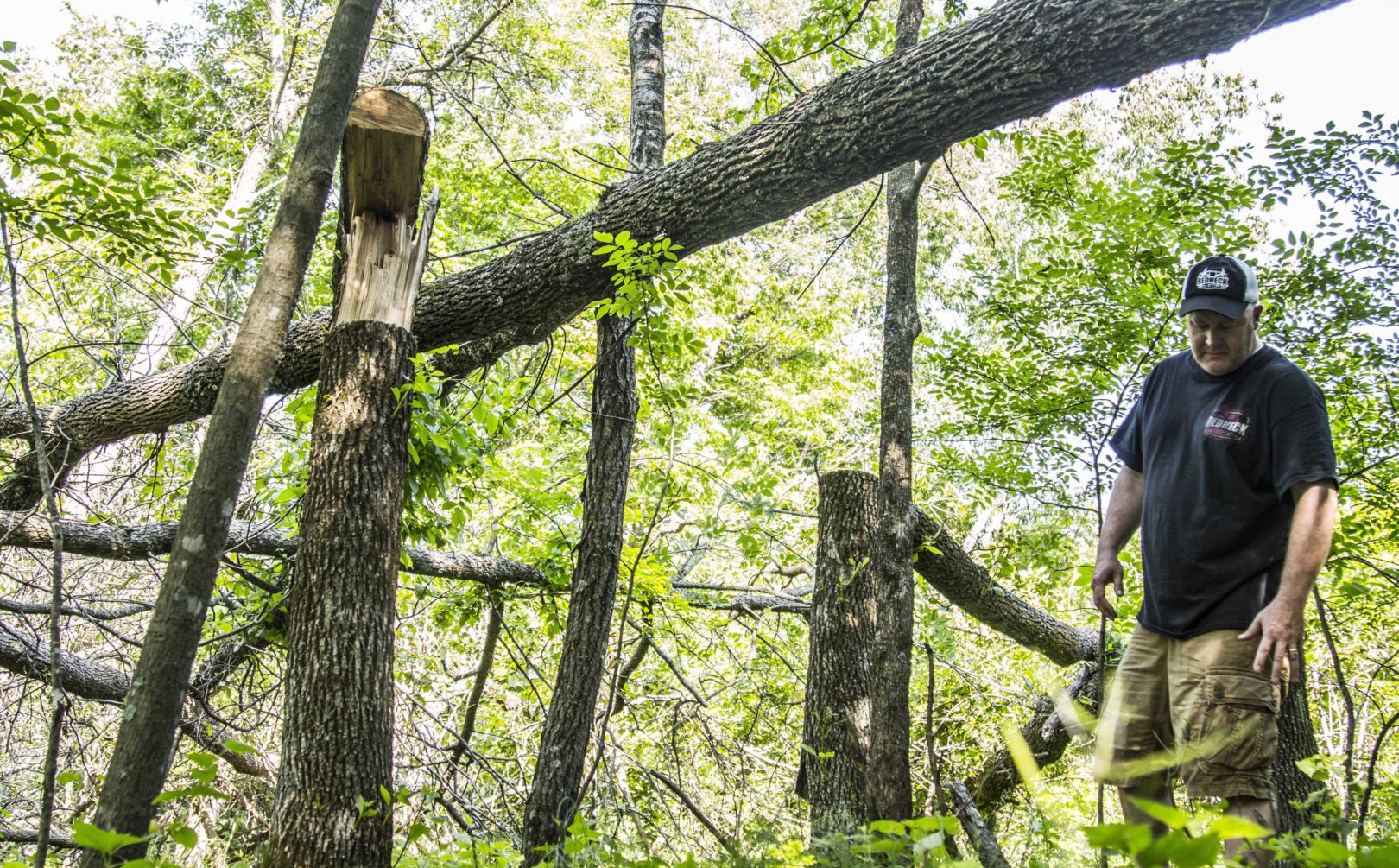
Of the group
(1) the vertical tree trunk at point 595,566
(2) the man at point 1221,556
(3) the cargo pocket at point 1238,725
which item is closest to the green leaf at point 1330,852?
(2) the man at point 1221,556

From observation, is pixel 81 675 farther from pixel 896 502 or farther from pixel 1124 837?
pixel 1124 837

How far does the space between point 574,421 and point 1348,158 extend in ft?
16.3

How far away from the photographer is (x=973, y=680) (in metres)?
6.18

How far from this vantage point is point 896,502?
17.0ft

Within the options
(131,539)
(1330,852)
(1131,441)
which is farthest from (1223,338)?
(131,539)

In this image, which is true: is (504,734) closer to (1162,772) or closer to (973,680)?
(973,680)

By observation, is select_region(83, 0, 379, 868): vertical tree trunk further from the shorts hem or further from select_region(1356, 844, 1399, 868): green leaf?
the shorts hem

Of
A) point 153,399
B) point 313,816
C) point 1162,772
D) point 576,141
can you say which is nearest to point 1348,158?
point 1162,772

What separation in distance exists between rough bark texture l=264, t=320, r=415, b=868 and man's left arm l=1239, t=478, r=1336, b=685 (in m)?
2.75

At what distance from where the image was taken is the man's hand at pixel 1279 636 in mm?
2127

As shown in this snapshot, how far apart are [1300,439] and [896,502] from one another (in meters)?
3.00

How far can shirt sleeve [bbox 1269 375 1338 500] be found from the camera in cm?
219

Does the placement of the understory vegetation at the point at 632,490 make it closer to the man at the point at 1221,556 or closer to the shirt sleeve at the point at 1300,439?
the man at the point at 1221,556

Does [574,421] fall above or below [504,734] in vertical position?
above
